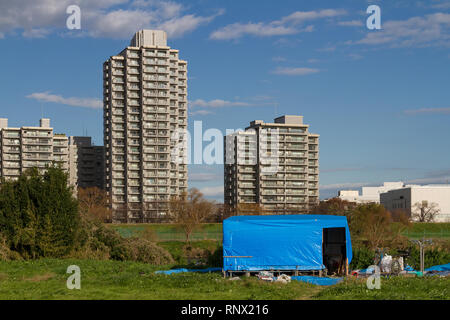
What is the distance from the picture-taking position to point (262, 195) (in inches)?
5027

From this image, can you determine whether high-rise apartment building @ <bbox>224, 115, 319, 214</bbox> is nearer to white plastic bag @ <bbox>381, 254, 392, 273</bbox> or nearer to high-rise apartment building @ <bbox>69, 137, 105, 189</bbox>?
high-rise apartment building @ <bbox>69, 137, 105, 189</bbox>

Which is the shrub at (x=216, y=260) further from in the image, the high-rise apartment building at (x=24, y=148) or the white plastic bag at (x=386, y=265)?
the high-rise apartment building at (x=24, y=148)

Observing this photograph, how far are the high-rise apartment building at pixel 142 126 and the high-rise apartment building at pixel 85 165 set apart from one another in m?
15.3

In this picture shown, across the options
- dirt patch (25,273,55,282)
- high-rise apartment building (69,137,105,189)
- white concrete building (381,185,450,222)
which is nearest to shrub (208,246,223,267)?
dirt patch (25,273,55,282)

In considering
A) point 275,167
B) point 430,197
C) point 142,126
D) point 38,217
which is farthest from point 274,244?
point 430,197

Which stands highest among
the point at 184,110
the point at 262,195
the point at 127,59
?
the point at 127,59

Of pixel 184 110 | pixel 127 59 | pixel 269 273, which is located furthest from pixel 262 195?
pixel 269 273

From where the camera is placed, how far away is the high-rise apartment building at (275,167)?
128 meters

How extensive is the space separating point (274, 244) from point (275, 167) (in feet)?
344

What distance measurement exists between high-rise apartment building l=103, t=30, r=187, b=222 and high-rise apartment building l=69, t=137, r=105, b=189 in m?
15.3

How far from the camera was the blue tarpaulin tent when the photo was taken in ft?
78.9
